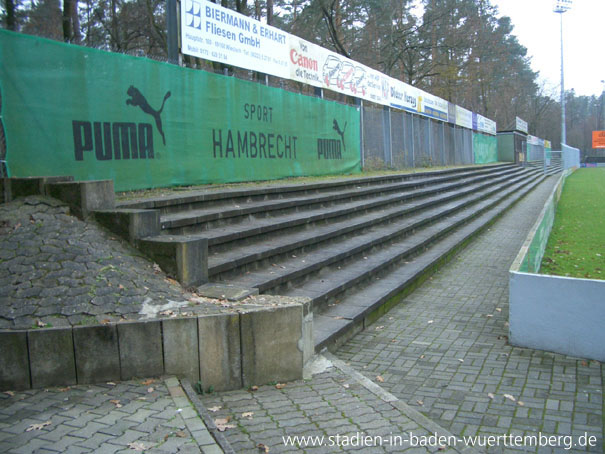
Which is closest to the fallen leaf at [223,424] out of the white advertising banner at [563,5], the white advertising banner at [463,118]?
the white advertising banner at [463,118]

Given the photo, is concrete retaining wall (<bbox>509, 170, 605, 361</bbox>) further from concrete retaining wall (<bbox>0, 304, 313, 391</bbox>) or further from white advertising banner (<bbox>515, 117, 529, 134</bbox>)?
white advertising banner (<bbox>515, 117, 529, 134</bbox>)

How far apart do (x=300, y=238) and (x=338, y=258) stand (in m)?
0.60

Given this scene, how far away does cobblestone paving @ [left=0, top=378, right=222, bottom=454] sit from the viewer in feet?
9.48

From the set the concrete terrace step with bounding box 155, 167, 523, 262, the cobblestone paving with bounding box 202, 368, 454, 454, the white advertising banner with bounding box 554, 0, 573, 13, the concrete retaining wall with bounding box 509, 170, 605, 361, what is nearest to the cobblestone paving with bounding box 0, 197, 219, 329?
the cobblestone paving with bounding box 202, 368, 454, 454

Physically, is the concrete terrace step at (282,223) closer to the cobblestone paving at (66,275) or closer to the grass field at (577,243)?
the cobblestone paving at (66,275)

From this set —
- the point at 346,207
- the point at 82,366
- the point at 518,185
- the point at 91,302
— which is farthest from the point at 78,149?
the point at 518,185

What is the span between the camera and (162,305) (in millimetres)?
4219

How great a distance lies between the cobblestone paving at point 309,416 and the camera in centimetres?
331

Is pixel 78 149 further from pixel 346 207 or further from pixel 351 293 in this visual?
pixel 346 207

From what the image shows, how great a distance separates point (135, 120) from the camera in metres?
7.86

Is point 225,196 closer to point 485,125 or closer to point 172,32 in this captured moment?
point 172,32

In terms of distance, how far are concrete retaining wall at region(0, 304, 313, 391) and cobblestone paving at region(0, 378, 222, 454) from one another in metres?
0.12

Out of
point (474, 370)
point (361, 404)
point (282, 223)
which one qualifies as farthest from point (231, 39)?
point (361, 404)

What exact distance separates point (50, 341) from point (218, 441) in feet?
4.99
